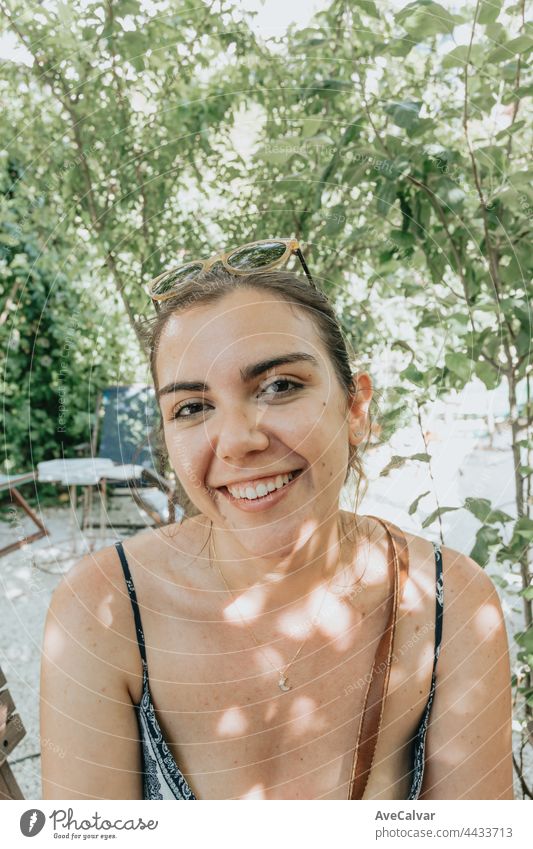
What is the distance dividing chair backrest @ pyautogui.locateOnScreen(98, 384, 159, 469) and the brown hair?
301 mm

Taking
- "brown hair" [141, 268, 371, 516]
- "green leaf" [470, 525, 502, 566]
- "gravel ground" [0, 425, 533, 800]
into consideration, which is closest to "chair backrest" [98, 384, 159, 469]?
"gravel ground" [0, 425, 533, 800]

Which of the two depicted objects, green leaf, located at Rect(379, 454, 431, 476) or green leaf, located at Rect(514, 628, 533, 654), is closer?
green leaf, located at Rect(514, 628, 533, 654)

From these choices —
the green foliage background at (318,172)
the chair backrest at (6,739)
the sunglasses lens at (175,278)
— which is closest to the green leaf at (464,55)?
the green foliage background at (318,172)

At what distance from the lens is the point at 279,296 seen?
2.49 ft

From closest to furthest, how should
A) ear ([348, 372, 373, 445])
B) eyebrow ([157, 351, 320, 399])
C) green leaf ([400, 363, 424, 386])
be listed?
1. eyebrow ([157, 351, 320, 399])
2. ear ([348, 372, 373, 445])
3. green leaf ([400, 363, 424, 386])

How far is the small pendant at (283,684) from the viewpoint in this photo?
83 cm

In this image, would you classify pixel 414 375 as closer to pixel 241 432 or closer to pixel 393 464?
pixel 393 464

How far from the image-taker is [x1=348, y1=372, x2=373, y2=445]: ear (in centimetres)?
83

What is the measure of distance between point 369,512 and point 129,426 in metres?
0.49

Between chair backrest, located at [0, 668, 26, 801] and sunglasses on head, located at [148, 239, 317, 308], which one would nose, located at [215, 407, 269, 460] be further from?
chair backrest, located at [0, 668, 26, 801]

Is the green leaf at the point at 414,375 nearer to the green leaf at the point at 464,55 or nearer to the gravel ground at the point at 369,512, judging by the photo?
the gravel ground at the point at 369,512

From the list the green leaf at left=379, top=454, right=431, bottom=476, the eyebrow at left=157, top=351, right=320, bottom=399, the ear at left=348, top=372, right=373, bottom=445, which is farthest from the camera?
the green leaf at left=379, top=454, right=431, bottom=476

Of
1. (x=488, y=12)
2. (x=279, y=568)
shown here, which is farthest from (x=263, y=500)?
(x=488, y=12)

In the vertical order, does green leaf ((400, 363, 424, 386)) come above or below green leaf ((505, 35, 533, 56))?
below
